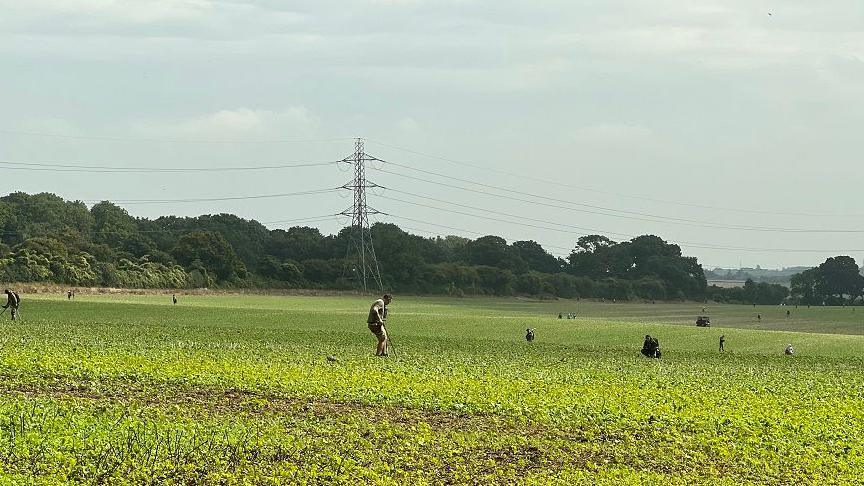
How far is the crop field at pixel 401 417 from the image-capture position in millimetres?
16812

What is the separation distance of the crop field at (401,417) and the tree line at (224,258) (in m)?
90.2

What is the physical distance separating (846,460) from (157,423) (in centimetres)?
1238

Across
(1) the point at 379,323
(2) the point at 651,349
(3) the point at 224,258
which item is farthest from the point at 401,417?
(3) the point at 224,258

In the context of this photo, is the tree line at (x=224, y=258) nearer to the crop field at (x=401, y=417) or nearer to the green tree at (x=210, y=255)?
the green tree at (x=210, y=255)

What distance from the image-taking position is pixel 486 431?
21.0 metres

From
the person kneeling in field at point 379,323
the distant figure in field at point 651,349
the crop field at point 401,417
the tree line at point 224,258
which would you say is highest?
the tree line at point 224,258

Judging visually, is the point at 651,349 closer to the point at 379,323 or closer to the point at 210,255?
the point at 379,323

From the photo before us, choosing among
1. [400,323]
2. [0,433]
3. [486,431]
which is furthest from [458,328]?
[0,433]

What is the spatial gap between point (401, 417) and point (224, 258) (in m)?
126

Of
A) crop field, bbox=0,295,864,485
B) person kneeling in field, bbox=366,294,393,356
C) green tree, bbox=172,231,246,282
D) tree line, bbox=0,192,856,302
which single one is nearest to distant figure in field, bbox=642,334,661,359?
crop field, bbox=0,295,864,485

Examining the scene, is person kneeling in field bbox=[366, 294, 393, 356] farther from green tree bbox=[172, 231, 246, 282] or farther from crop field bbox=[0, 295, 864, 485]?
green tree bbox=[172, 231, 246, 282]

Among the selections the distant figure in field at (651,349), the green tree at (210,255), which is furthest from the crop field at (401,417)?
the green tree at (210,255)

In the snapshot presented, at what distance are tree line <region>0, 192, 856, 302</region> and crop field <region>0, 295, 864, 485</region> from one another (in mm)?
90159

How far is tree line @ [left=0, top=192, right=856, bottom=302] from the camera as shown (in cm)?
12788
